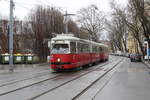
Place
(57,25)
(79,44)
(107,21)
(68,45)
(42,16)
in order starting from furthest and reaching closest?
(107,21) → (57,25) → (42,16) → (79,44) → (68,45)

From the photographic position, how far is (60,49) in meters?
20.5

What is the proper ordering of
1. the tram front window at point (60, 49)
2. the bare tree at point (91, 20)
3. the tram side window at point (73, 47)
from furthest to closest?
the bare tree at point (91, 20)
the tram side window at point (73, 47)
the tram front window at point (60, 49)

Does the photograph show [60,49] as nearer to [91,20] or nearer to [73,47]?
[73,47]

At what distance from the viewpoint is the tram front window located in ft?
66.6

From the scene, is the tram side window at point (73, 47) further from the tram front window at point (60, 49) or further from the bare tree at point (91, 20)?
the bare tree at point (91, 20)

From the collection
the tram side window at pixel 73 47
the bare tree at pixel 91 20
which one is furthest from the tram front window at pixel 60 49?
the bare tree at pixel 91 20

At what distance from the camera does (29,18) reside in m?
40.8

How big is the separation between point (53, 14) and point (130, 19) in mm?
14464

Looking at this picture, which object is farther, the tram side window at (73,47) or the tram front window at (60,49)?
the tram side window at (73,47)

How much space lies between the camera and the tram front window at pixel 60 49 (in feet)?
66.6

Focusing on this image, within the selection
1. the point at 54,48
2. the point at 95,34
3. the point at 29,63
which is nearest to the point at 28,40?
the point at 29,63

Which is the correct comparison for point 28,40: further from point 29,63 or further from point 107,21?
point 107,21

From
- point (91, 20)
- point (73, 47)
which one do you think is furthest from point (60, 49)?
point (91, 20)

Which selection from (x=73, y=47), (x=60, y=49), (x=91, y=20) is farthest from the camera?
(x=91, y=20)
